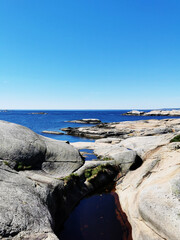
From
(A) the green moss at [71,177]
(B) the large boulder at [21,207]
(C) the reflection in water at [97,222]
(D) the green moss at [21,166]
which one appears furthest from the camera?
(A) the green moss at [71,177]

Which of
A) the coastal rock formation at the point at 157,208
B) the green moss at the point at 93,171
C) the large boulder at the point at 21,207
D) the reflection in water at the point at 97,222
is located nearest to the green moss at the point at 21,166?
the large boulder at the point at 21,207

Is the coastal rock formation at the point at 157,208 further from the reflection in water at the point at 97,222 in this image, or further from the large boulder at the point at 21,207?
the large boulder at the point at 21,207

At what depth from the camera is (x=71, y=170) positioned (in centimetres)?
1492

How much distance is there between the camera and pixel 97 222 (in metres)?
11.2

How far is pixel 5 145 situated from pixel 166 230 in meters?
12.3

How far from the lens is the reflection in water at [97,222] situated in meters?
9.99

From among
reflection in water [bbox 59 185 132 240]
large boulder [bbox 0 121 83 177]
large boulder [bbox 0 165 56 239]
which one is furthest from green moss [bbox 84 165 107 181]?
large boulder [bbox 0 165 56 239]

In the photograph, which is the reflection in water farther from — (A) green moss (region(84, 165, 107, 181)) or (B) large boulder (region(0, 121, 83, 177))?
(B) large boulder (region(0, 121, 83, 177))

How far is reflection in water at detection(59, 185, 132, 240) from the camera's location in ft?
32.8

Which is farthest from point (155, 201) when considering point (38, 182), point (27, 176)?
point (27, 176)

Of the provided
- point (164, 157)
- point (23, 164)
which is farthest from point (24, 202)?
point (164, 157)

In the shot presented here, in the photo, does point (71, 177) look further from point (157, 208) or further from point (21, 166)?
point (157, 208)

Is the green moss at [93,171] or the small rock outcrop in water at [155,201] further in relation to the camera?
the green moss at [93,171]

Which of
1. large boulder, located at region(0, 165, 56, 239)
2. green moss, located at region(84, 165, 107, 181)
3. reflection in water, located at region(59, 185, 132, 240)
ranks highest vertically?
large boulder, located at region(0, 165, 56, 239)
